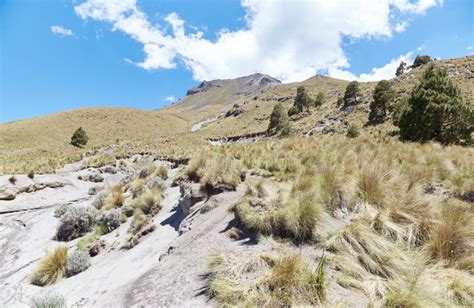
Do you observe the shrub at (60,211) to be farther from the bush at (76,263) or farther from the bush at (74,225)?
the bush at (76,263)

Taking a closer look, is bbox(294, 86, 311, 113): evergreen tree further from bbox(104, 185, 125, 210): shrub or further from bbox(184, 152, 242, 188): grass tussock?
bbox(184, 152, 242, 188): grass tussock

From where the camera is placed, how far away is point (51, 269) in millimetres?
7125

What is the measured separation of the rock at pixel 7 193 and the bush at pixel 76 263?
39.2 feet

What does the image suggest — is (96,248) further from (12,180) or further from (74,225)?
(12,180)

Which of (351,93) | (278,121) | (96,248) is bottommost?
(96,248)

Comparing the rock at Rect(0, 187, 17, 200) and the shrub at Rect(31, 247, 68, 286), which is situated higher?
the rock at Rect(0, 187, 17, 200)

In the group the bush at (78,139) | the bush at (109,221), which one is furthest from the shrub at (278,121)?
the bush at (109,221)

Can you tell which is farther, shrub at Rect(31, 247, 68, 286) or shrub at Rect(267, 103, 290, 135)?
shrub at Rect(267, 103, 290, 135)

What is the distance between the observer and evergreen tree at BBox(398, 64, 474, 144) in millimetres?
16891

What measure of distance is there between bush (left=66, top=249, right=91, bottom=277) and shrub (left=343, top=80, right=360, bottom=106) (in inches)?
1861

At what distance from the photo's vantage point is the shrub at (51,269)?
22.8 ft

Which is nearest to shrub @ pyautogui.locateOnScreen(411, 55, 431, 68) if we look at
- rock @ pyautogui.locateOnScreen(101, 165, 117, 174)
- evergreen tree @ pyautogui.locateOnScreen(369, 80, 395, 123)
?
evergreen tree @ pyautogui.locateOnScreen(369, 80, 395, 123)

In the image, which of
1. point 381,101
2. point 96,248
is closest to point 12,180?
point 96,248

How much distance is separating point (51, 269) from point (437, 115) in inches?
831
